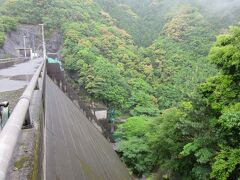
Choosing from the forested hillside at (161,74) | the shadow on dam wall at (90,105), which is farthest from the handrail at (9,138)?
the shadow on dam wall at (90,105)

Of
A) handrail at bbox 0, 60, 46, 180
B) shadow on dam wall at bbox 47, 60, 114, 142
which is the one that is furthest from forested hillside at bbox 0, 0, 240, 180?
handrail at bbox 0, 60, 46, 180

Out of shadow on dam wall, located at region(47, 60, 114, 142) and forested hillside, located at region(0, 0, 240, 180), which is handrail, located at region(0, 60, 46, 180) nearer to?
forested hillside, located at region(0, 0, 240, 180)

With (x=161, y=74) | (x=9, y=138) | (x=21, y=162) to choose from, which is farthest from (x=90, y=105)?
(x=9, y=138)

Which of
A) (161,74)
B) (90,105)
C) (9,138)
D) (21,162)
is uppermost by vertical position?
(9,138)

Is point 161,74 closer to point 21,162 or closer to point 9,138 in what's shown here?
point 21,162

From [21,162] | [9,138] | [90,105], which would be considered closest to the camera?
[9,138]

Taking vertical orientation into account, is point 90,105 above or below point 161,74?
below

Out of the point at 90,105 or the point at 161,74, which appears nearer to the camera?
the point at 90,105

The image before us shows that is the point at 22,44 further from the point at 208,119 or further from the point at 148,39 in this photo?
the point at 208,119

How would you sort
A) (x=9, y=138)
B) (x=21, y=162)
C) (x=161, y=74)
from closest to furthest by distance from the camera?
(x=9, y=138) < (x=21, y=162) < (x=161, y=74)
